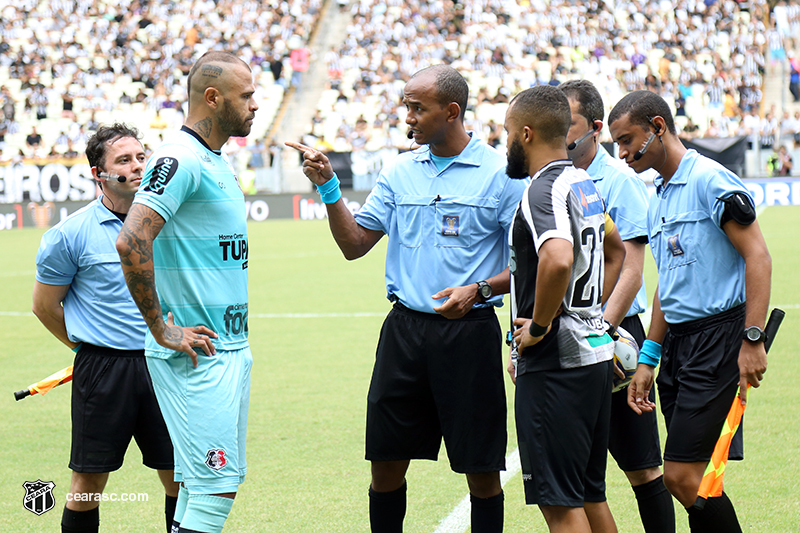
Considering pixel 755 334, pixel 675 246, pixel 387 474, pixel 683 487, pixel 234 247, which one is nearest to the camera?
pixel 234 247

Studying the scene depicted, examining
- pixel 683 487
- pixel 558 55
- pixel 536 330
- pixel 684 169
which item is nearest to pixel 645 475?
pixel 683 487

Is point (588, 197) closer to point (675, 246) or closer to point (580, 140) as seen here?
point (675, 246)

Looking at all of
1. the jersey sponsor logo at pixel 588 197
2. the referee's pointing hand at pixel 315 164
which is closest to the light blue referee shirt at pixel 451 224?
the referee's pointing hand at pixel 315 164

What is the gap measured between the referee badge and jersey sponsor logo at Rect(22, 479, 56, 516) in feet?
9.79

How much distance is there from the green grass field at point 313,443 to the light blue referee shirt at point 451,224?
1.26 meters

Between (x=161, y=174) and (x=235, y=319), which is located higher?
(x=161, y=174)

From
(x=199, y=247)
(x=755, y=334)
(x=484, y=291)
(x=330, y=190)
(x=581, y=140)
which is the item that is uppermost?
(x=581, y=140)

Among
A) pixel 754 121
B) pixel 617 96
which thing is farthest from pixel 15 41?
pixel 754 121

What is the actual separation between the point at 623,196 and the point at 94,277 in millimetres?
2657

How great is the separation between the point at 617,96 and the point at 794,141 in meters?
7.61

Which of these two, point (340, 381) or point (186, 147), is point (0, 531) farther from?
point (340, 381)

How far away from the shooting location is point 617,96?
33.0 m

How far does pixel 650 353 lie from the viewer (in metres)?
4.46

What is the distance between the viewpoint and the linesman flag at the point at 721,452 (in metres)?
3.90
